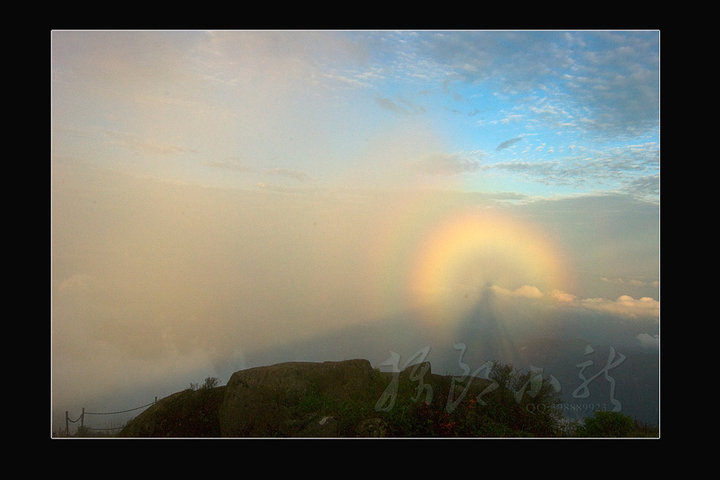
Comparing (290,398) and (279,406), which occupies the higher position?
(290,398)

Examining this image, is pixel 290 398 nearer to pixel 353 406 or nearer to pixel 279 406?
pixel 279 406

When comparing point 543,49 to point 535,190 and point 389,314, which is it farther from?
point 389,314

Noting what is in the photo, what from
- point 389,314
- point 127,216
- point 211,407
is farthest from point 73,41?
point 389,314

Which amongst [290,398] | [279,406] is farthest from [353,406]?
[279,406]
